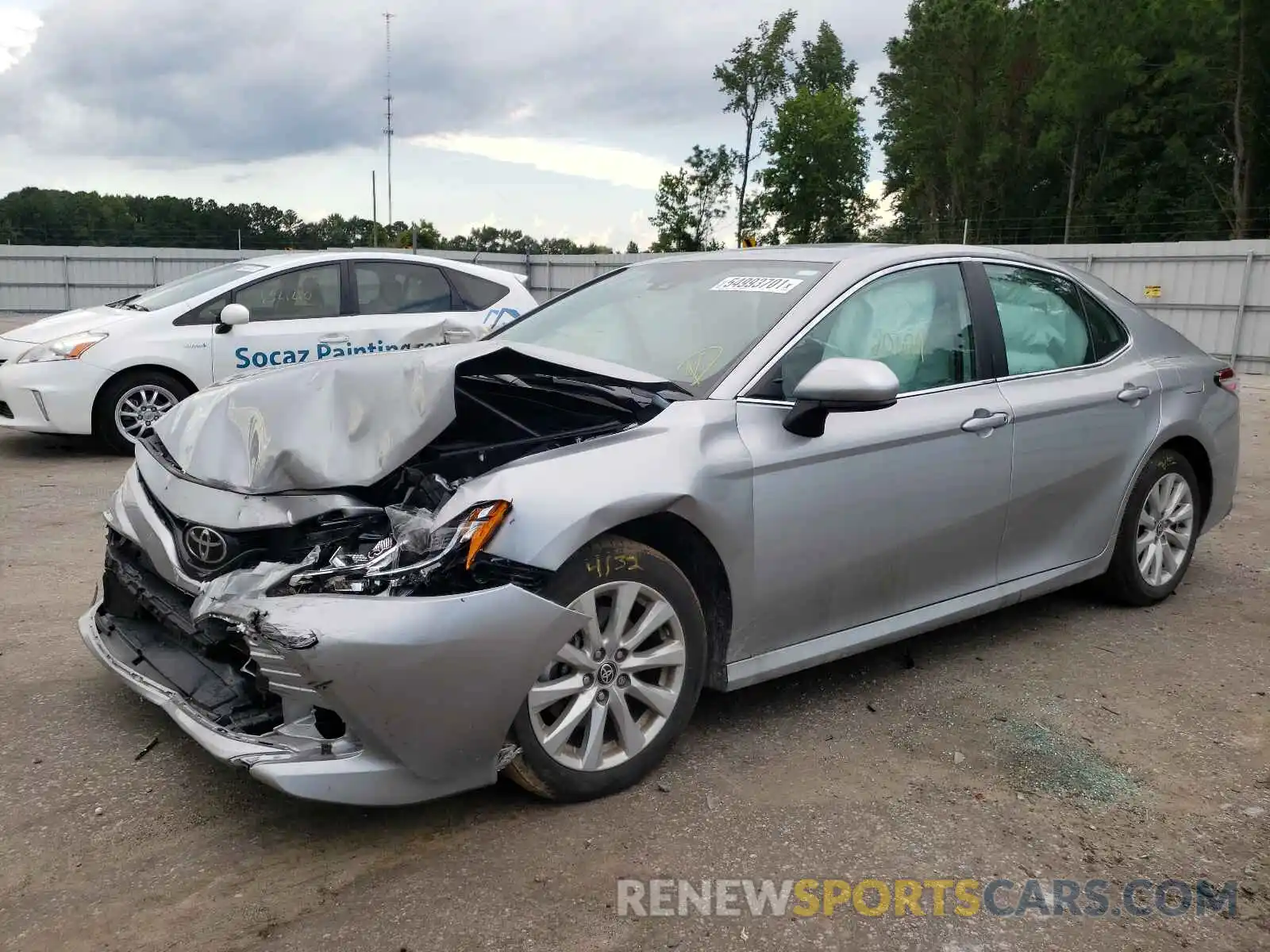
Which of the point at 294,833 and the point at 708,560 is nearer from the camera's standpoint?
the point at 294,833

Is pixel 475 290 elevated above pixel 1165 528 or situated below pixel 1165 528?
above

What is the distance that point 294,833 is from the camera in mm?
2814

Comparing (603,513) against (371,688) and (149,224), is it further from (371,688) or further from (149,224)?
(149,224)

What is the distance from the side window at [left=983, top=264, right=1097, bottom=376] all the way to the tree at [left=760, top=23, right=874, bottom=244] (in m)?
50.5

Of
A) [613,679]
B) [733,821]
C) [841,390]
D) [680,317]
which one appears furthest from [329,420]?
[733,821]

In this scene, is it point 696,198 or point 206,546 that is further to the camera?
point 696,198

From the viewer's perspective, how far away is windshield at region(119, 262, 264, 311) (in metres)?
8.15

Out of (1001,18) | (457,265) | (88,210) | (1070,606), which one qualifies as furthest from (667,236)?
(1070,606)

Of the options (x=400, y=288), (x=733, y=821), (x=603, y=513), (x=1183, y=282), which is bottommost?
(x=733, y=821)

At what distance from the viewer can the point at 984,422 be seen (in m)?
3.82

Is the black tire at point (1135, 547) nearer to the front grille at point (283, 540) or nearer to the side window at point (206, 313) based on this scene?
the front grille at point (283, 540)

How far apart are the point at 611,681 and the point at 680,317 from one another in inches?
56.4

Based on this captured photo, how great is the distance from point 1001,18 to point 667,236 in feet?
62.7

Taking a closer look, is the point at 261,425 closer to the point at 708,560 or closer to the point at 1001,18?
the point at 708,560
